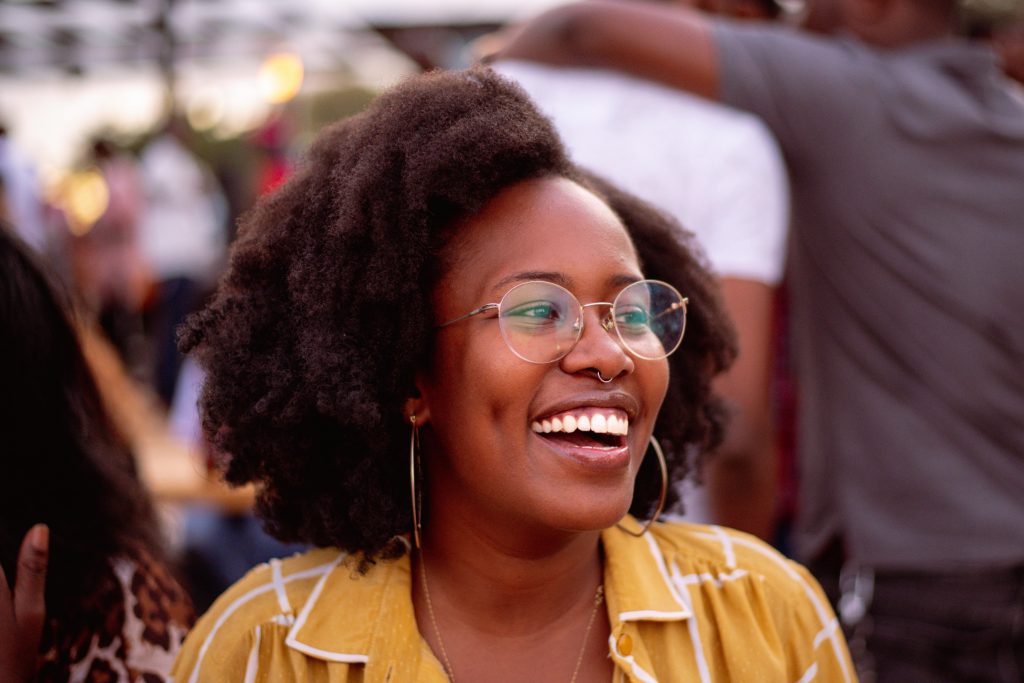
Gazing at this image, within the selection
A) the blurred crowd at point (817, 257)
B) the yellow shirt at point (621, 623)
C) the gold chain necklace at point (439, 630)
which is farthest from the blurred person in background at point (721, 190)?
the gold chain necklace at point (439, 630)

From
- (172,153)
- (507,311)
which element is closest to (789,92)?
(507,311)

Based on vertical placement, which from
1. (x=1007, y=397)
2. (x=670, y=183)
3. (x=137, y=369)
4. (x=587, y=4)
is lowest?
(x=137, y=369)

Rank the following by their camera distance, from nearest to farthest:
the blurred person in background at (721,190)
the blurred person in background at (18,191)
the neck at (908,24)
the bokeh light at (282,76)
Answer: the blurred person in background at (721,190) < the neck at (908,24) < the blurred person in background at (18,191) < the bokeh light at (282,76)

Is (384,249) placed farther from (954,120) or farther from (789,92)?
(954,120)

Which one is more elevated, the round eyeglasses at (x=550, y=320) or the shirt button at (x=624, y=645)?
the round eyeglasses at (x=550, y=320)

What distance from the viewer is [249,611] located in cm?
199

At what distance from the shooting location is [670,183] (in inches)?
114

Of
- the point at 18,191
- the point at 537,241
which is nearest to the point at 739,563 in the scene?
the point at 537,241

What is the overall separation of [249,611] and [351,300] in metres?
0.65

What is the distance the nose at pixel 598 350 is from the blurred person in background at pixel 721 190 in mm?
1031

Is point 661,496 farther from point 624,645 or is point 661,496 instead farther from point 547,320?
point 547,320

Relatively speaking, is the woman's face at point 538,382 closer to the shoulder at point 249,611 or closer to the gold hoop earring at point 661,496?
the gold hoop earring at point 661,496

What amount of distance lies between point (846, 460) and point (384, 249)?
179 centimetres

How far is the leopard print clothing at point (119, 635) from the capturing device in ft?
7.09
